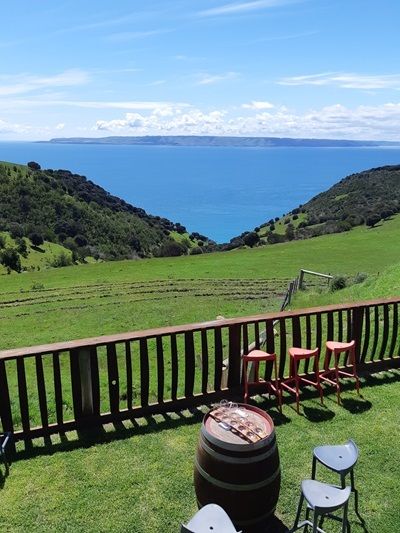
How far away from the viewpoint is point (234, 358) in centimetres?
691

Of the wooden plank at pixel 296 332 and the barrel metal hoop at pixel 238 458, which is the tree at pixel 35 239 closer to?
the wooden plank at pixel 296 332

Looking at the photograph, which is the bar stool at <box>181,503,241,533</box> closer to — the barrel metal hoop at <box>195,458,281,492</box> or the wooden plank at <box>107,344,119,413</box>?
the barrel metal hoop at <box>195,458,281,492</box>

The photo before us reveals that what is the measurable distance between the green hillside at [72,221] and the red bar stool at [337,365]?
6393 centimetres

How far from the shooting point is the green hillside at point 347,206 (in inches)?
2603

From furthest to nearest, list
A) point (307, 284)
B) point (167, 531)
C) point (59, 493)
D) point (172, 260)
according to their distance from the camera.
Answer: point (172, 260) → point (307, 284) → point (59, 493) → point (167, 531)

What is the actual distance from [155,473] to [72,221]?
88.8m

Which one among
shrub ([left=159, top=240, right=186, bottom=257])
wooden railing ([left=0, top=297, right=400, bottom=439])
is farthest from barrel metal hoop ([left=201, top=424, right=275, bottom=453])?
shrub ([left=159, top=240, right=186, bottom=257])

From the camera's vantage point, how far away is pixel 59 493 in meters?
4.91

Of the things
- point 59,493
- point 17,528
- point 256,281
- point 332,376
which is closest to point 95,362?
point 59,493

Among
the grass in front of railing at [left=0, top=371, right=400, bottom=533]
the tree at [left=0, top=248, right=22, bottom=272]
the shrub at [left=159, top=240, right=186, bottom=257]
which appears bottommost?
the shrub at [left=159, top=240, right=186, bottom=257]

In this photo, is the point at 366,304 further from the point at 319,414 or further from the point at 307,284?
the point at 307,284

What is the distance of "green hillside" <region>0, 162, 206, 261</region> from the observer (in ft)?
266

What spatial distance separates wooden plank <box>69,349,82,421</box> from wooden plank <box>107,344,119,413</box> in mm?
380

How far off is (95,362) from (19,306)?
19720mm
